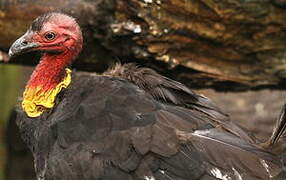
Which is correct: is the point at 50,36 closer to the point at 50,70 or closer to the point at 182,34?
the point at 50,70

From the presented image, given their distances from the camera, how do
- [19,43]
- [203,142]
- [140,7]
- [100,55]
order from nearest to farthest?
[203,142]
[19,43]
[140,7]
[100,55]

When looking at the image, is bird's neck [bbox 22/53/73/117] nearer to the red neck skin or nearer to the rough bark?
the red neck skin

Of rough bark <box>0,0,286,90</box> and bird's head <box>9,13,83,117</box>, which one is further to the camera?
rough bark <box>0,0,286,90</box>

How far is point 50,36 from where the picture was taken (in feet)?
19.4

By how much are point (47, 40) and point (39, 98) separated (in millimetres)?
471

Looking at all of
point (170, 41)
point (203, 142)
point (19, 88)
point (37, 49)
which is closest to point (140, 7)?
point (170, 41)

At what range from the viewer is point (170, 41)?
6.76 m

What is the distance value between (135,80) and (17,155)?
3.39 metres

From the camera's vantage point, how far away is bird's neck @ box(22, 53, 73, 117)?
19.5ft

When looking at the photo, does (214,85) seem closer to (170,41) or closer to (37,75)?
(170,41)

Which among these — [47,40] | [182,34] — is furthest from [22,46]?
[182,34]

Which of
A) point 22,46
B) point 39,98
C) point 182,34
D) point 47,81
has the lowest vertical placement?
point 39,98

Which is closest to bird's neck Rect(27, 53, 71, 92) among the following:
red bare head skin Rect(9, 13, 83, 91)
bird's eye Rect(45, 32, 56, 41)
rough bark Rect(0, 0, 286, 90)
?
red bare head skin Rect(9, 13, 83, 91)

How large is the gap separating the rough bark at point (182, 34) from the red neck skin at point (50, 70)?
80cm
